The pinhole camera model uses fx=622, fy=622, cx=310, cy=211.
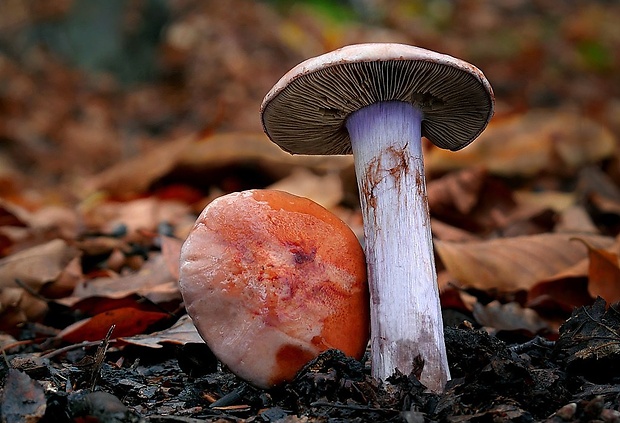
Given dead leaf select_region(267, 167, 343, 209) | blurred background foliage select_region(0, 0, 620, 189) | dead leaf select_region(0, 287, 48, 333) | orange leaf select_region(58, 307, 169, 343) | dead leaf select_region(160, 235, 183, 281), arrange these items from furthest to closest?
1. blurred background foliage select_region(0, 0, 620, 189)
2. dead leaf select_region(267, 167, 343, 209)
3. dead leaf select_region(160, 235, 183, 281)
4. dead leaf select_region(0, 287, 48, 333)
5. orange leaf select_region(58, 307, 169, 343)

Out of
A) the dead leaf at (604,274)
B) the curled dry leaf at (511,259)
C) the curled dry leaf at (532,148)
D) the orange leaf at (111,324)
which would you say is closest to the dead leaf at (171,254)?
the orange leaf at (111,324)

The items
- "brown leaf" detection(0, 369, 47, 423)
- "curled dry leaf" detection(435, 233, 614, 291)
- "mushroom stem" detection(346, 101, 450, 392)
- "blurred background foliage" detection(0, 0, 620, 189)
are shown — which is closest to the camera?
"brown leaf" detection(0, 369, 47, 423)

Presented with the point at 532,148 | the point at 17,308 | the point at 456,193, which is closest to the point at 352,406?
the point at 17,308

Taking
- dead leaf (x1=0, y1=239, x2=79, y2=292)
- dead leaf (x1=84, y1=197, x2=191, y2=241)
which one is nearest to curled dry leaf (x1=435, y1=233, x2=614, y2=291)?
dead leaf (x1=0, y1=239, x2=79, y2=292)

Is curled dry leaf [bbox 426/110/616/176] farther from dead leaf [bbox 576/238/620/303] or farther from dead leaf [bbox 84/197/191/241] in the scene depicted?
dead leaf [bbox 576/238/620/303]

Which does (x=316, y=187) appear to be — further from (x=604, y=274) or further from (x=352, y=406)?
(x=352, y=406)
